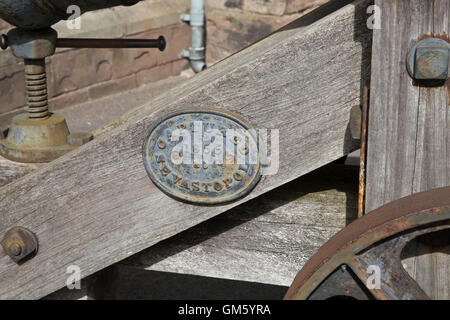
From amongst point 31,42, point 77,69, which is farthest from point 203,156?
point 77,69

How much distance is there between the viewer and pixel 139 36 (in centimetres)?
504

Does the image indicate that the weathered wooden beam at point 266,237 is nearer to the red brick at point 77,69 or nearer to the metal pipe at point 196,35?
the red brick at point 77,69

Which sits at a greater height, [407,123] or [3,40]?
[3,40]

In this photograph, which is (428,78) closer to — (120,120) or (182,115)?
(182,115)

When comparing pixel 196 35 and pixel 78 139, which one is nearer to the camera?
pixel 78 139

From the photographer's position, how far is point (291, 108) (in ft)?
4.06

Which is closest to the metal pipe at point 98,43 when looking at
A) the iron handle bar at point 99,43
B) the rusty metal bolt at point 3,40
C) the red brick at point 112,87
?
the iron handle bar at point 99,43

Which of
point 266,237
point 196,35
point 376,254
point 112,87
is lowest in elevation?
point 112,87

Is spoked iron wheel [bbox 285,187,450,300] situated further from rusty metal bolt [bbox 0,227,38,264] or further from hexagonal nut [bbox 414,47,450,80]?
rusty metal bolt [bbox 0,227,38,264]

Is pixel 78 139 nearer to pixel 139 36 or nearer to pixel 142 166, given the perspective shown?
pixel 142 166

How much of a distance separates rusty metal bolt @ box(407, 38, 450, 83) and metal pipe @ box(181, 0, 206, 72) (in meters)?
4.26

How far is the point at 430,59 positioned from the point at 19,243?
3.01 ft

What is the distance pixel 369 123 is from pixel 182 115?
0.37 meters

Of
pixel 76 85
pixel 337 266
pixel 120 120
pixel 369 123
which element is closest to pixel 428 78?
pixel 369 123
